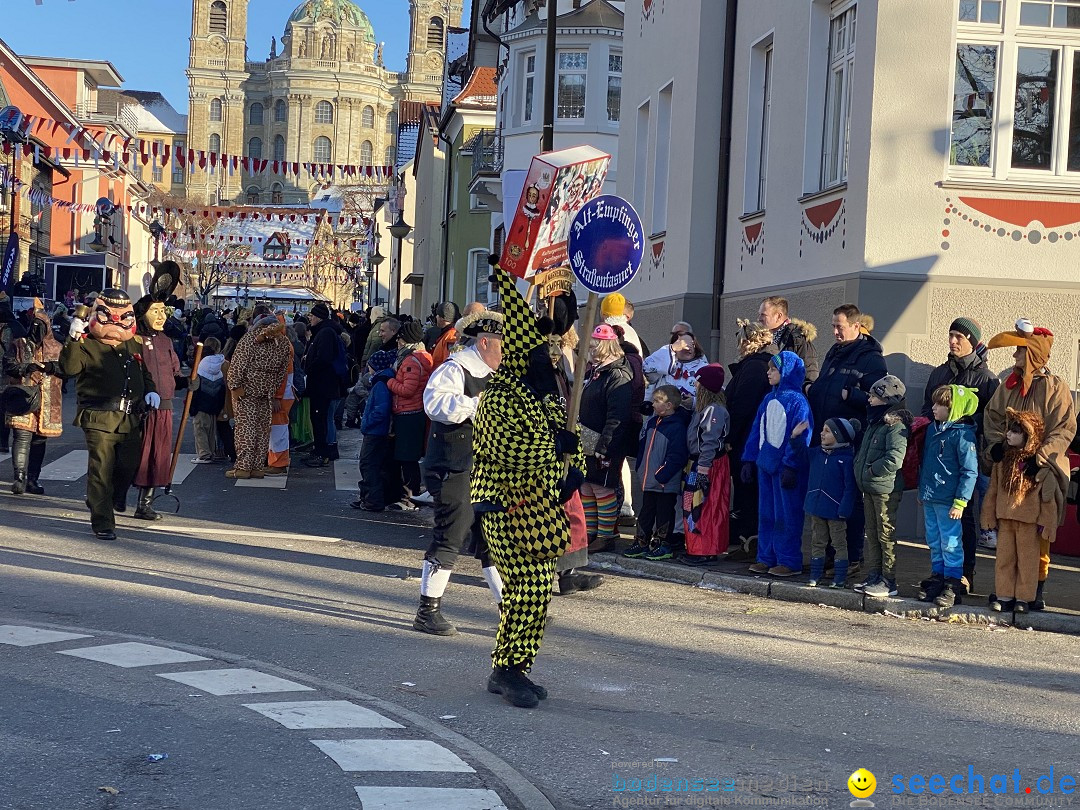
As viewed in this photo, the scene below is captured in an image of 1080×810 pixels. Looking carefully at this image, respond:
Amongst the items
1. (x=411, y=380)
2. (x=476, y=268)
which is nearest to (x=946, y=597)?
(x=411, y=380)

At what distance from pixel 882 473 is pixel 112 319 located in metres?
6.34

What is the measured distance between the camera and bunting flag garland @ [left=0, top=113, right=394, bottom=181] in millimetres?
32938

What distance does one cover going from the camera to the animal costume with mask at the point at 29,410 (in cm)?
1344

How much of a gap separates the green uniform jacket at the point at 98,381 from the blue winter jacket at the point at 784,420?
519 centimetres

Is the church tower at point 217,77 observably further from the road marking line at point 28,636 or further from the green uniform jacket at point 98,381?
the road marking line at point 28,636

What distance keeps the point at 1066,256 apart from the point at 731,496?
4.18 metres

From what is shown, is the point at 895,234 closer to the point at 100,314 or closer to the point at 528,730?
the point at 100,314

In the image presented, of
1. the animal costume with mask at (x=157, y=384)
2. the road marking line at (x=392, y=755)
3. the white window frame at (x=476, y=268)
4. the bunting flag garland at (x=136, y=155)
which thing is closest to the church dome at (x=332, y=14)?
the bunting flag garland at (x=136, y=155)

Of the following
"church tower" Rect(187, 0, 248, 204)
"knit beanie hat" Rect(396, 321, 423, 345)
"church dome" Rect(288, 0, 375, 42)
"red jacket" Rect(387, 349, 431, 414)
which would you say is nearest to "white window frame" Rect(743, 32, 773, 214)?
"knit beanie hat" Rect(396, 321, 423, 345)

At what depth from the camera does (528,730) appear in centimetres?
602

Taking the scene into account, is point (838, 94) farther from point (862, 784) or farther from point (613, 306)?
point (862, 784)

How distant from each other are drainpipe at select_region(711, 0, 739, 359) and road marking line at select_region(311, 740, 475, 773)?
11736 mm

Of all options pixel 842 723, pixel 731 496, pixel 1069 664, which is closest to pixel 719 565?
pixel 731 496

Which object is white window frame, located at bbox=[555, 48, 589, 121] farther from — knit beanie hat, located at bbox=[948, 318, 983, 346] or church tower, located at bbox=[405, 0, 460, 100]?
church tower, located at bbox=[405, 0, 460, 100]
